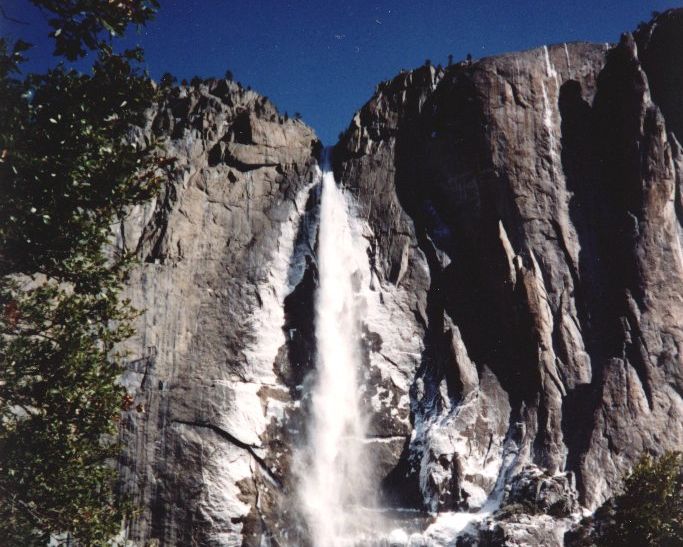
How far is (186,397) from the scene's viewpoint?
25.7 meters

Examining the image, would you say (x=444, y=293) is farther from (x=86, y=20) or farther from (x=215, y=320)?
(x=86, y=20)

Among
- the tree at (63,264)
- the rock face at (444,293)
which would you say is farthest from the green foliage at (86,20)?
the rock face at (444,293)

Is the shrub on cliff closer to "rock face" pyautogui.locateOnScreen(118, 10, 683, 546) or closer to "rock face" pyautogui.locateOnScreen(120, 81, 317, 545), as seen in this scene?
"rock face" pyautogui.locateOnScreen(118, 10, 683, 546)

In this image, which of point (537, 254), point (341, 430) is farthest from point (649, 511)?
point (537, 254)

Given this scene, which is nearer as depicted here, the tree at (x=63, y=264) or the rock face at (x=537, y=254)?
the tree at (x=63, y=264)

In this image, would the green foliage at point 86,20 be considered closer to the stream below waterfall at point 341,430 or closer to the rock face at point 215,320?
the rock face at point 215,320

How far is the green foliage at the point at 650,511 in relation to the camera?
680 inches

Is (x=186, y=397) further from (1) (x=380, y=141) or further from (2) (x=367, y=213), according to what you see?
(1) (x=380, y=141)

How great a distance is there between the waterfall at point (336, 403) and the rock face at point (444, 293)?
1.80 ft

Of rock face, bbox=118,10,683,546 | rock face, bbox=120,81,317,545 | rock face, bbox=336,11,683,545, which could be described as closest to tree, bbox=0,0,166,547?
rock face, bbox=120,81,317,545

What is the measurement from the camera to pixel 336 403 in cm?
2780

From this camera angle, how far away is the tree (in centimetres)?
910

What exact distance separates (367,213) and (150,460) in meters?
15.2

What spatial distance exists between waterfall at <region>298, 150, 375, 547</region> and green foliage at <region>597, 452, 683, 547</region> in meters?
9.96
